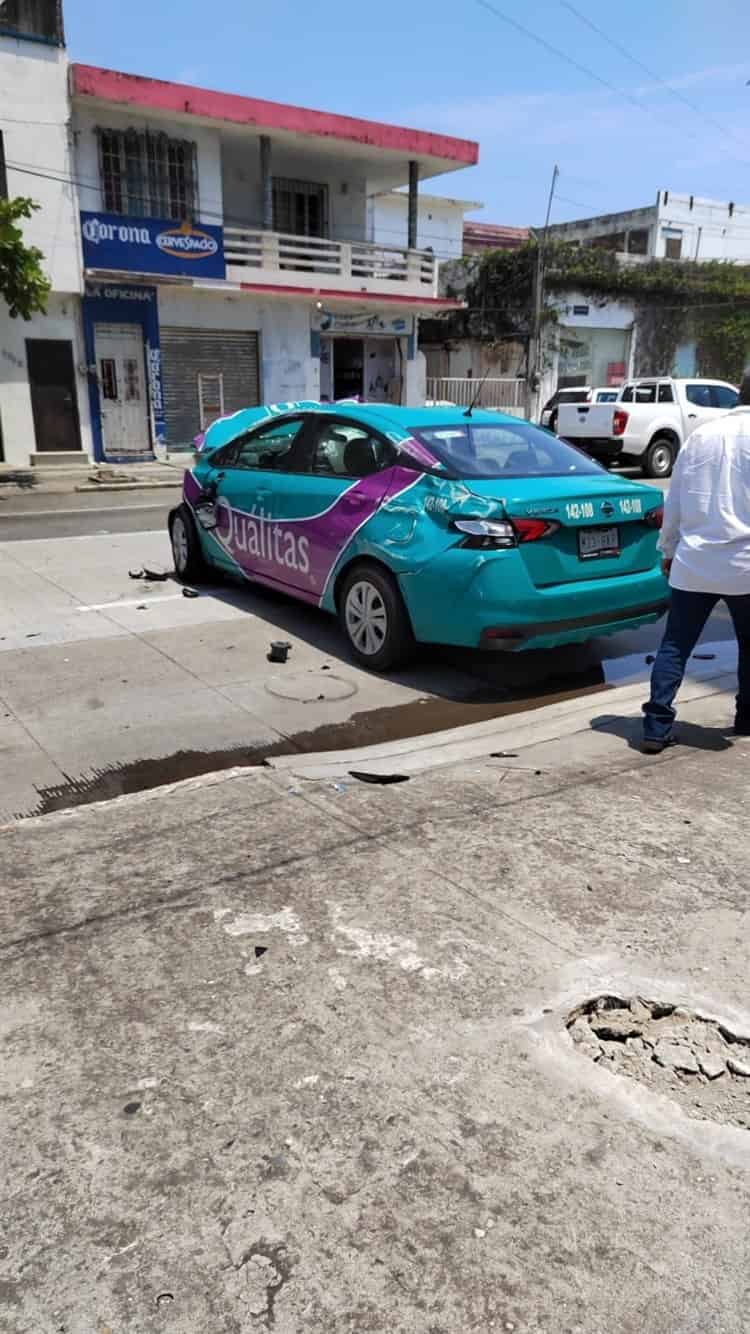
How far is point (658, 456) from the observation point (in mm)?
19906

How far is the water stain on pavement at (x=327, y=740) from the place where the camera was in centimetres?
456

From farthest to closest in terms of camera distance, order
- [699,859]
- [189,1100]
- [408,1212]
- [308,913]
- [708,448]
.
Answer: [708,448]
[699,859]
[308,913]
[189,1100]
[408,1212]

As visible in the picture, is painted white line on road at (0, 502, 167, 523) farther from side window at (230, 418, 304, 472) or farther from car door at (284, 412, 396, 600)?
car door at (284, 412, 396, 600)

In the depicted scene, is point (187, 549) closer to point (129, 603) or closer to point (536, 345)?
point (129, 603)

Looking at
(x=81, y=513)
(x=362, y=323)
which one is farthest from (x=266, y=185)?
(x=81, y=513)

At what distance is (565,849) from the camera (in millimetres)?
3852

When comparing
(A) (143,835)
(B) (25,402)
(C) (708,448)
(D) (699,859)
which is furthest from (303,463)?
(B) (25,402)

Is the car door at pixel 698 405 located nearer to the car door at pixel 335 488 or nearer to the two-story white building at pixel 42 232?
the two-story white building at pixel 42 232

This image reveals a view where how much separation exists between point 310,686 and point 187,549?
119 inches

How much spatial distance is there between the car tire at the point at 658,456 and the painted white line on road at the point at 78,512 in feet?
31.7

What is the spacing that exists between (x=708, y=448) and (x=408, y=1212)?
12.0 ft

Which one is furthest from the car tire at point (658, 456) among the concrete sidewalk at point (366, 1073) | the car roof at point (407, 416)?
the concrete sidewalk at point (366, 1073)

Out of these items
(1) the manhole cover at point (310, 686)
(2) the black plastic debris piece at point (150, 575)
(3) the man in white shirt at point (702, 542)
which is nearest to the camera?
(3) the man in white shirt at point (702, 542)

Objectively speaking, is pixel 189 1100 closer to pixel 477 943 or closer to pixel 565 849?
pixel 477 943
